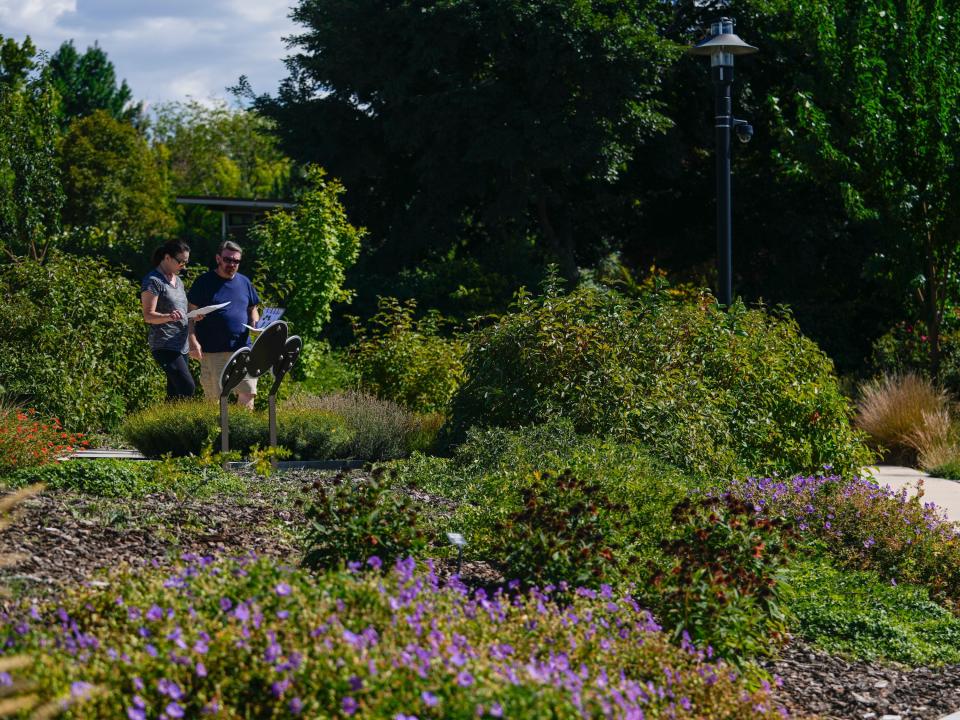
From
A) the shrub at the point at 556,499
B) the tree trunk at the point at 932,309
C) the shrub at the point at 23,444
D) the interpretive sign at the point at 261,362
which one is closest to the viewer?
the shrub at the point at 556,499

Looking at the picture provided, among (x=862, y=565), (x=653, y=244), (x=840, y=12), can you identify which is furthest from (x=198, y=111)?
(x=862, y=565)

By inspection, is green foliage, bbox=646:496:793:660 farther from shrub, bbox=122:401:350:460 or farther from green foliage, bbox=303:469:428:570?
shrub, bbox=122:401:350:460

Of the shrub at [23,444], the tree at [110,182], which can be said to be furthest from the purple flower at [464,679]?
the tree at [110,182]

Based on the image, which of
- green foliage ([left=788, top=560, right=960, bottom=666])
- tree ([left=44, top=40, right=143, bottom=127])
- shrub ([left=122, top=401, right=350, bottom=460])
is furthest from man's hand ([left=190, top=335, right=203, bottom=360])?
tree ([left=44, top=40, right=143, bottom=127])

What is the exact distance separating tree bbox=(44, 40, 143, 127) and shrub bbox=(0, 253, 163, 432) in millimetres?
48411

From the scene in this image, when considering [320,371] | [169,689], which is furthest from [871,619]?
[320,371]

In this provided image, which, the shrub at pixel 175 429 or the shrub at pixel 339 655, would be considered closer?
the shrub at pixel 339 655

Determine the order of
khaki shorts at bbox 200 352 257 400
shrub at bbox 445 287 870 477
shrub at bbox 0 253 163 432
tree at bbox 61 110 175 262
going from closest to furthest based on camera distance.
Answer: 1. shrub at bbox 445 287 870 477
2. khaki shorts at bbox 200 352 257 400
3. shrub at bbox 0 253 163 432
4. tree at bbox 61 110 175 262

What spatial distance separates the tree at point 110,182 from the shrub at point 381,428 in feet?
94.5

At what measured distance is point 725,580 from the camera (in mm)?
4727

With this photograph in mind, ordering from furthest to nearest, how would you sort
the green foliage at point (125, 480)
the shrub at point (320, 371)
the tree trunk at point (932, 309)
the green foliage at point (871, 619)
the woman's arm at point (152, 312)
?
the tree trunk at point (932, 309) < the shrub at point (320, 371) < the woman's arm at point (152, 312) < the green foliage at point (125, 480) < the green foliage at point (871, 619)

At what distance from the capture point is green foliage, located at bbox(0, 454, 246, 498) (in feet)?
20.6

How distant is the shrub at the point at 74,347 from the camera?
34.6 feet

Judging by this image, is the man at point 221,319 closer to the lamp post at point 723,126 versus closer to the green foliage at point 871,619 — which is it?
the green foliage at point 871,619
